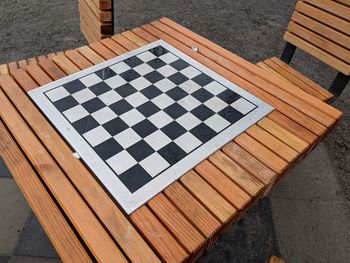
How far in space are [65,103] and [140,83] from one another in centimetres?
41

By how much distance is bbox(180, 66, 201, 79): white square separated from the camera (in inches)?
69.8

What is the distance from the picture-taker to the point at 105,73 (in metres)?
1.73

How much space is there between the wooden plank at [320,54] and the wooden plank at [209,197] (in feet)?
5.54

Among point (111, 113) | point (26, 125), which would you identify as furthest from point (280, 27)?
point (26, 125)

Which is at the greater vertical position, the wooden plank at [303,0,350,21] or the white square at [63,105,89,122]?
the wooden plank at [303,0,350,21]

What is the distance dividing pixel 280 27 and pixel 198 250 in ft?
13.1

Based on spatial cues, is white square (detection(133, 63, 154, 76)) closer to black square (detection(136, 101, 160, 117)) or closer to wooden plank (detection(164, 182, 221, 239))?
black square (detection(136, 101, 160, 117))

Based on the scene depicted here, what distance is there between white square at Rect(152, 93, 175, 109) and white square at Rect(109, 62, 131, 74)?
32 cm

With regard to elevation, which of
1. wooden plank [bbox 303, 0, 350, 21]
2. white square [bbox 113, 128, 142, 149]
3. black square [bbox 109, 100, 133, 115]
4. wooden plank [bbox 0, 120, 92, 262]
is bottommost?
wooden plank [bbox 0, 120, 92, 262]

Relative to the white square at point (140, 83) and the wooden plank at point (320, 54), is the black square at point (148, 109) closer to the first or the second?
the white square at point (140, 83)

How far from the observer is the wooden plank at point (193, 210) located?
1092 millimetres

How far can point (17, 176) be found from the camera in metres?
1.22

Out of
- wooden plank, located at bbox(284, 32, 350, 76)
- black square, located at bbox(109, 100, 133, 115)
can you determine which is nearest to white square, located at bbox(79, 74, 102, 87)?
black square, located at bbox(109, 100, 133, 115)

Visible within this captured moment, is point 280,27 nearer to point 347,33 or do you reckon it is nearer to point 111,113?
point 347,33
